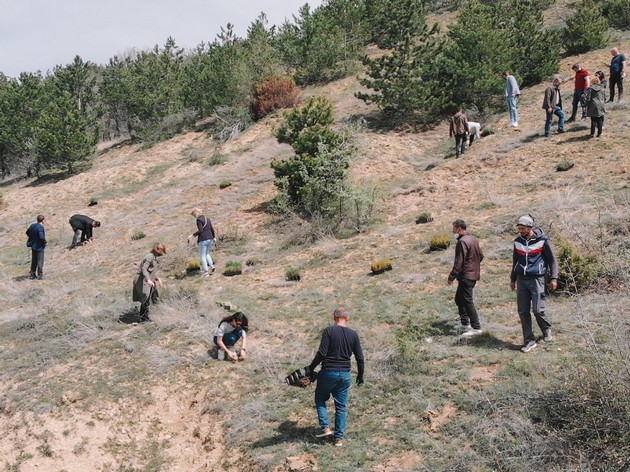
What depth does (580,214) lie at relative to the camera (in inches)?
425

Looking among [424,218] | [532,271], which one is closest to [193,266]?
[424,218]

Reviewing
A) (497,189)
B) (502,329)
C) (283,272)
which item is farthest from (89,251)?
(502,329)

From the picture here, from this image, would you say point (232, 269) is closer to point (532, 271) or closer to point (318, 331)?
point (318, 331)

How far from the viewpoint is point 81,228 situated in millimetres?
18172

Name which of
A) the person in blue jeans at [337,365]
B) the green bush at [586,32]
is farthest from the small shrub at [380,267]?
the green bush at [586,32]

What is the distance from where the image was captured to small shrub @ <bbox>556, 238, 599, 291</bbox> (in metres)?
8.30

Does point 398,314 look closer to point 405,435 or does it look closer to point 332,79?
point 405,435

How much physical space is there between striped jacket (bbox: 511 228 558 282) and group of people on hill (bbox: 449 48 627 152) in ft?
30.5

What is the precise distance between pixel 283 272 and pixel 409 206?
4.88 meters

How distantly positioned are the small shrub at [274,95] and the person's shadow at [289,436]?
901 inches

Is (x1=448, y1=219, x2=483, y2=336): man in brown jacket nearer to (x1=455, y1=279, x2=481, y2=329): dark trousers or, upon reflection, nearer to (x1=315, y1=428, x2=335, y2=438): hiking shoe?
(x1=455, y1=279, x2=481, y2=329): dark trousers

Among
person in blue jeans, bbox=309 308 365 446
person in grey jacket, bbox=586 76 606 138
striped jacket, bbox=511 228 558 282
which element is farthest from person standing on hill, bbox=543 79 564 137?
person in blue jeans, bbox=309 308 365 446

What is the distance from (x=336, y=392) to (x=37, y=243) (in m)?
12.1

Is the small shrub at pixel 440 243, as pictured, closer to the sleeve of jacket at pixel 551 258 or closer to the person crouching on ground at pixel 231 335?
the sleeve of jacket at pixel 551 258
